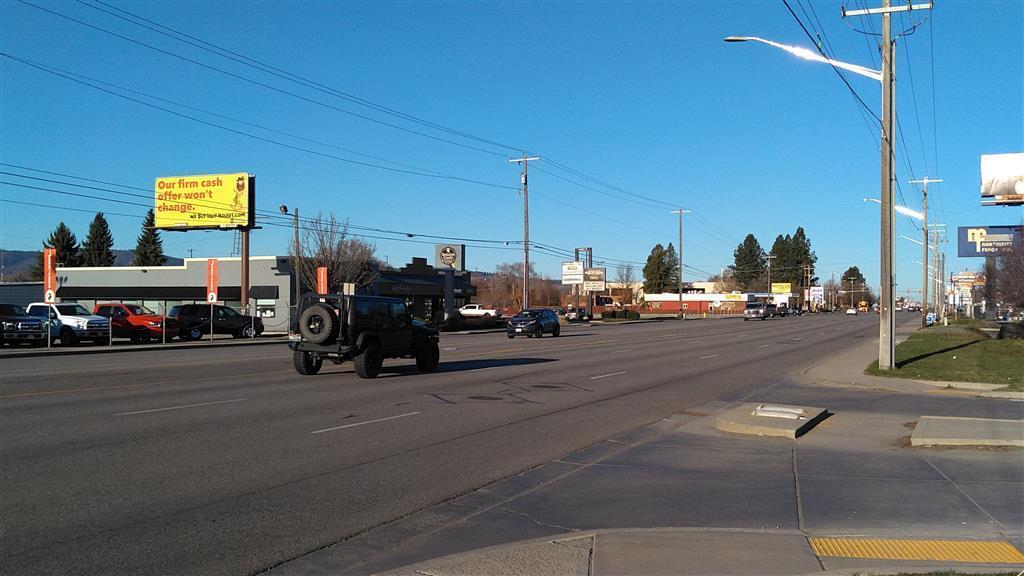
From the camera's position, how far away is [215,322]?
4316 centimetres

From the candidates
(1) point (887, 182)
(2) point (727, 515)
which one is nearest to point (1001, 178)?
(1) point (887, 182)

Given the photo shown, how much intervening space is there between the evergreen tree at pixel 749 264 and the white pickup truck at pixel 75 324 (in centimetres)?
16905

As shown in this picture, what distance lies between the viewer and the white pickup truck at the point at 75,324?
33656mm

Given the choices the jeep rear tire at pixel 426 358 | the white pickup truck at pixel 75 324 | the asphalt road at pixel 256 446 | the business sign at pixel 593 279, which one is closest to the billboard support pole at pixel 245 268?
the white pickup truck at pixel 75 324

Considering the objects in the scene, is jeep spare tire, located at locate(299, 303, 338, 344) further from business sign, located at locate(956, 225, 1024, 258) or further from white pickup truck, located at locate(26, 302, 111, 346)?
business sign, located at locate(956, 225, 1024, 258)

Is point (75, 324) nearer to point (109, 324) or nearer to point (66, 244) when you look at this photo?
point (109, 324)

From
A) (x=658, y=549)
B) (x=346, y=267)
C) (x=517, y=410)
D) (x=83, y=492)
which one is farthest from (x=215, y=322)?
(x=658, y=549)

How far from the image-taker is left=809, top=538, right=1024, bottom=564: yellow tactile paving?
6051 millimetres

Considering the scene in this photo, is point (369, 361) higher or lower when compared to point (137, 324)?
lower

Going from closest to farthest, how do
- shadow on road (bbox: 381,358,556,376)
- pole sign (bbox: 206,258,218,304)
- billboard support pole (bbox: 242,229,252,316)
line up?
shadow on road (bbox: 381,358,556,376)
pole sign (bbox: 206,258,218,304)
billboard support pole (bbox: 242,229,252,316)

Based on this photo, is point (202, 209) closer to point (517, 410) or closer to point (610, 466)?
point (517, 410)

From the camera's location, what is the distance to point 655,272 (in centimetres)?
17225

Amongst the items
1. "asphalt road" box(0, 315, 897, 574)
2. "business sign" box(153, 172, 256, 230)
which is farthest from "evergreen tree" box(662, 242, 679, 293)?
"asphalt road" box(0, 315, 897, 574)

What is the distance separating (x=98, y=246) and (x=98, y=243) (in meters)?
0.45
